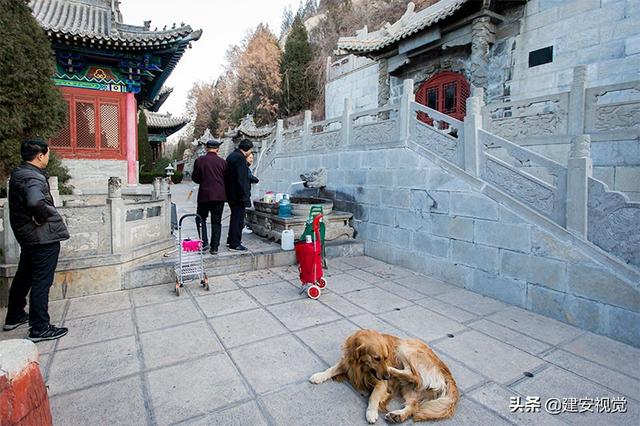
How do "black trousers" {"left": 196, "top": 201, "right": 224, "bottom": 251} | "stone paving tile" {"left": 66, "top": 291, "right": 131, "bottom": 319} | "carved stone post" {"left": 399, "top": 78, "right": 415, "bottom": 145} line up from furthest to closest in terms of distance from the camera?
→ "carved stone post" {"left": 399, "top": 78, "right": 415, "bottom": 145}, "black trousers" {"left": 196, "top": 201, "right": 224, "bottom": 251}, "stone paving tile" {"left": 66, "top": 291, "right": 131, "bottom": 319}

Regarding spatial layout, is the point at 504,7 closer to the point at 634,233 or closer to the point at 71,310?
the point at 634,233

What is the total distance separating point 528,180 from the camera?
14.1 feet

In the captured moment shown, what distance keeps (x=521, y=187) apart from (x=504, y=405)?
9.30 ft

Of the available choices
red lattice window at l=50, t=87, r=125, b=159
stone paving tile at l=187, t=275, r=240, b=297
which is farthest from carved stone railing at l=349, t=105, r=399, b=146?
red lattice window at l=50, t=87, r=125, b=159

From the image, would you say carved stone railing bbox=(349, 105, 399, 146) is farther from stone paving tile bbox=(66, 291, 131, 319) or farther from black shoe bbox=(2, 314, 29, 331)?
black shoe bbox=(2, 314, 29, 331)

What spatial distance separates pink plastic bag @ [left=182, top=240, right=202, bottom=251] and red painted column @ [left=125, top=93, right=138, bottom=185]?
772 cm

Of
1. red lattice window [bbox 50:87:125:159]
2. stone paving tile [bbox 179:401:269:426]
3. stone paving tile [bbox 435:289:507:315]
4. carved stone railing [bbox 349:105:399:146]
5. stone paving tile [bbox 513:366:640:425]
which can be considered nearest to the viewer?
stone paving tile [bbox 179:401:269:426]

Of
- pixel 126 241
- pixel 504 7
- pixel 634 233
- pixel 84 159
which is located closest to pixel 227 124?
pixel 84 159

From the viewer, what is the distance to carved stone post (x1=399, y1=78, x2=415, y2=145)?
6051mm

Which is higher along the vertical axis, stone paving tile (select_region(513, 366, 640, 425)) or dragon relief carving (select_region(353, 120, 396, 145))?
dragon relief carving (select_region(353, 120, 396, 145))

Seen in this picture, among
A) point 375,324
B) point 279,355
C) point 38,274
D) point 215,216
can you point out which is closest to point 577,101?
point 375,324

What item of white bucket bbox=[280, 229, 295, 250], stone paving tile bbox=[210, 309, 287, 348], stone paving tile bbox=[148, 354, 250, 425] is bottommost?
stone paving tile bbox=[148, 354, 250, 425]

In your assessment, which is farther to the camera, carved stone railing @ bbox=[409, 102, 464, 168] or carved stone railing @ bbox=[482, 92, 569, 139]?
carved stone railing @ bbox=[482, 92, 569, 139]

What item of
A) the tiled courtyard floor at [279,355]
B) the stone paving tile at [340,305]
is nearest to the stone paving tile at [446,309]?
the tiled courtyard floor at [279,355]
